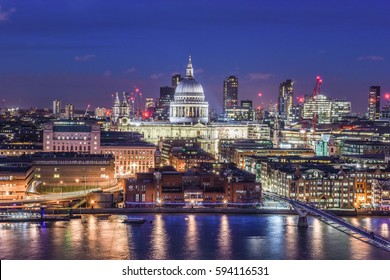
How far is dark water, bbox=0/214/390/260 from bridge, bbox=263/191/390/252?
0.20 meters

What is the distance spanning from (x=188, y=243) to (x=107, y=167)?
1141cm

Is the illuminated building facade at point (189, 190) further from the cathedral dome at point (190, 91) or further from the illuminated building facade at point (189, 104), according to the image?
the cathedral dome at point (190, 91)

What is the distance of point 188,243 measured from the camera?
2008 cm

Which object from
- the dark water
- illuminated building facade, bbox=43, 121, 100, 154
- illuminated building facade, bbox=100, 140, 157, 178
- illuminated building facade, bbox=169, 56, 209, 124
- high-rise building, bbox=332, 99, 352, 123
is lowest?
the dark water

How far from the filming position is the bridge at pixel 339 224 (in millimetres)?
19900

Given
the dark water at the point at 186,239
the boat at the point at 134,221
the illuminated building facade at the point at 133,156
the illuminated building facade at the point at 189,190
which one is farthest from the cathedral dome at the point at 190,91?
the boat at the point at 134,221

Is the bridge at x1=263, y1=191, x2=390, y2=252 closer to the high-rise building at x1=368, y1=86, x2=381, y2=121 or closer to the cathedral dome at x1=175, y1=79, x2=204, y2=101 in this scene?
the cathedral dome at x1=175, y1=79, x2=204, y2=101

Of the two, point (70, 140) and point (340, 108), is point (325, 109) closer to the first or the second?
point (340, 108)

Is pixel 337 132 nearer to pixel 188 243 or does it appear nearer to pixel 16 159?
pixel 16 159

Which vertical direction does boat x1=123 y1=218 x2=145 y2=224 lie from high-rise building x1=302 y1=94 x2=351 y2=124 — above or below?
below

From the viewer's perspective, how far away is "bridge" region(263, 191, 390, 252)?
1990 centimetres

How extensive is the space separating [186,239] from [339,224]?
14.9ft

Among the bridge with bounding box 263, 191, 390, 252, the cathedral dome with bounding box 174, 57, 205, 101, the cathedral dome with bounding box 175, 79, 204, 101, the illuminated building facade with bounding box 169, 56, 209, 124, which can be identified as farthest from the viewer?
the cathedral dome with bounding box 175, 79, 204, 101

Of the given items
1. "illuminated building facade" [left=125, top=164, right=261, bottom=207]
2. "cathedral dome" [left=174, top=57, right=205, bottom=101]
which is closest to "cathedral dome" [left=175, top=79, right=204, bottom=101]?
"cathedral dome" [left=174, top=57, right=205, bottom=101]
